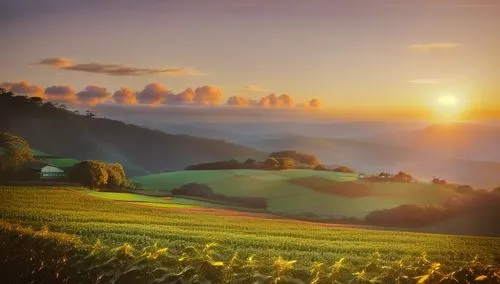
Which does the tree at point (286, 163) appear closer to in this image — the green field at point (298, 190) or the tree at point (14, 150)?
the green field at point (298, 190)

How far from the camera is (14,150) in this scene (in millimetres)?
8578

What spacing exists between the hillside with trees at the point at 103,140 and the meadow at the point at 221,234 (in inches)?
17.5

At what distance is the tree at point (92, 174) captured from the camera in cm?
838

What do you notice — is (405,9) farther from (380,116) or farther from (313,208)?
(313,208)

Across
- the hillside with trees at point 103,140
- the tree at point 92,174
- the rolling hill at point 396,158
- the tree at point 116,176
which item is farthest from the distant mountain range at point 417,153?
the tree at point 92,174

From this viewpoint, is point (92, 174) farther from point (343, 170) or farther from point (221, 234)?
point (343, 170)

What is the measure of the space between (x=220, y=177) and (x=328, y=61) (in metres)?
1.70

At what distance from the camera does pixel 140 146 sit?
27.7 ft

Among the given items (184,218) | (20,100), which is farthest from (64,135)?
(184,218)

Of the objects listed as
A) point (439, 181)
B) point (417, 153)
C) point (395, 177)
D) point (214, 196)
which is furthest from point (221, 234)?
point (439, 181)

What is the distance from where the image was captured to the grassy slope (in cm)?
753

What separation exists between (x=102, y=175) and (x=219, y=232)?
1.49 meters

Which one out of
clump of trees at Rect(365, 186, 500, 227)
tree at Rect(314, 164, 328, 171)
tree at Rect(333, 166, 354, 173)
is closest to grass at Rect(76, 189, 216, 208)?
tree at Rect(314, 164, 328, 171)

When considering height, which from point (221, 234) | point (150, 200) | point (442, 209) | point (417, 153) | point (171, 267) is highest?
point (417, 153)
